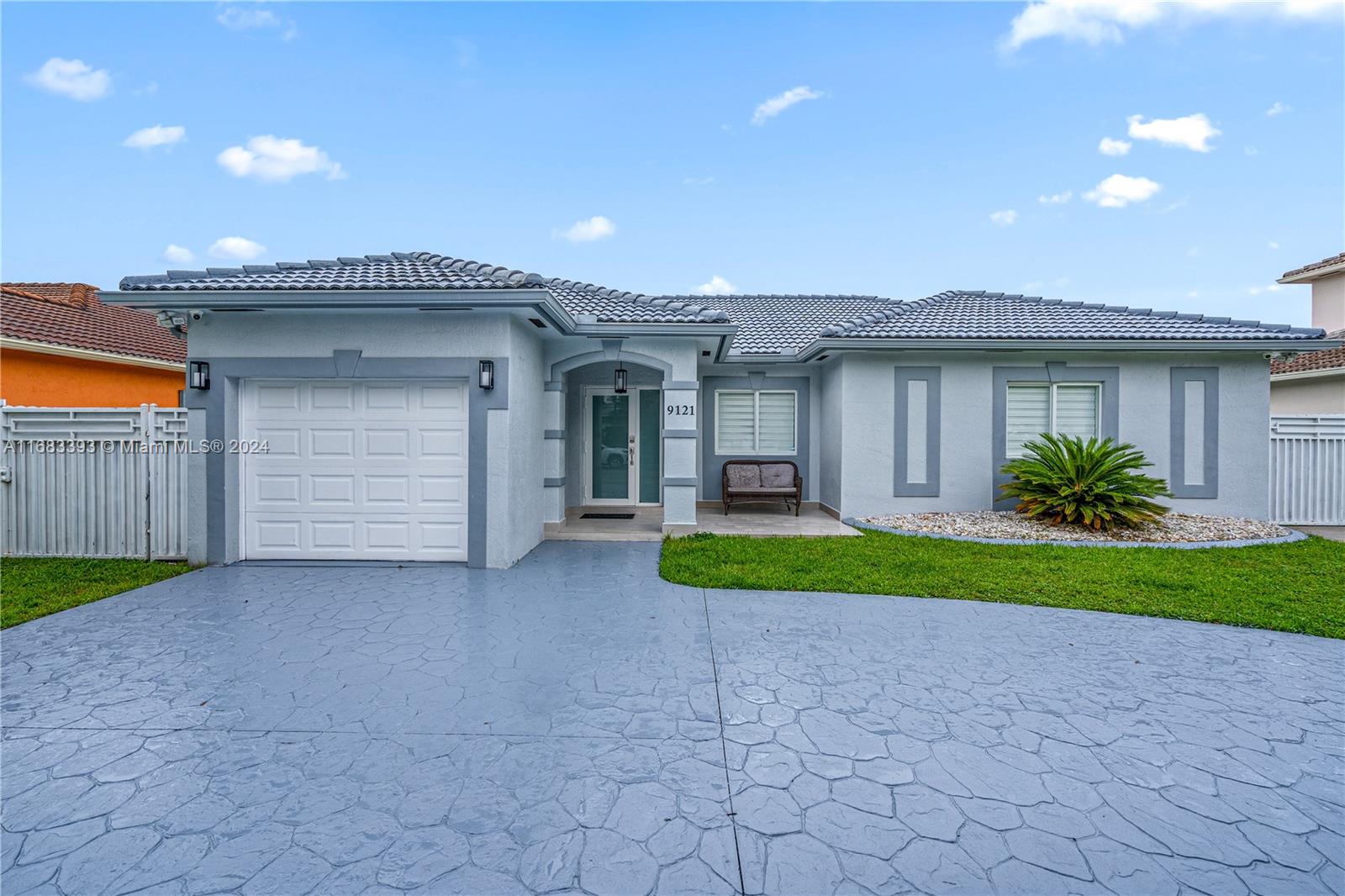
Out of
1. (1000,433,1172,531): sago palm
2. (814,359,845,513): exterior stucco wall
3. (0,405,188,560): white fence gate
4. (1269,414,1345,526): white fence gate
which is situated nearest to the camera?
(0,405,188,560): white fence gate

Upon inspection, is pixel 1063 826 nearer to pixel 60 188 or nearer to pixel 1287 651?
pixel 1287 651

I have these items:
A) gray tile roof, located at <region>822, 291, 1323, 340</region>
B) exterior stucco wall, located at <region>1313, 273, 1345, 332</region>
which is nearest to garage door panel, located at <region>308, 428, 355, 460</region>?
gray tile roof, located at <region>822, 291, 1323, 340</region>

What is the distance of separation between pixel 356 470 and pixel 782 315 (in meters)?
11.9

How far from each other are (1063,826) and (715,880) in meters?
1.52

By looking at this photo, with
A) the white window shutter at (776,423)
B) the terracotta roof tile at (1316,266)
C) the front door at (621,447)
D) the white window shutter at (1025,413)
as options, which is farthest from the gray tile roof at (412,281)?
the terracotta roof tile at (1316,266)

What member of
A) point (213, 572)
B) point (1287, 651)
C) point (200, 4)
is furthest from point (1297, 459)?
point (200, 4)

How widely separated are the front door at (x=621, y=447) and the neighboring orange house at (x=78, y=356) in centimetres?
740

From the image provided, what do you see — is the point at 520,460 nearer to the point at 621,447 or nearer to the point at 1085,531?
the point at 621,447

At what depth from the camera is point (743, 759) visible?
9.82 ft

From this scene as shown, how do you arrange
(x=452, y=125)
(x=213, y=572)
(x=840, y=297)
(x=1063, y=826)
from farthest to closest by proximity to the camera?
(x=840, y=297) < (x=452, y=125) < (x=213, y=572) < (x=1063, y=826)

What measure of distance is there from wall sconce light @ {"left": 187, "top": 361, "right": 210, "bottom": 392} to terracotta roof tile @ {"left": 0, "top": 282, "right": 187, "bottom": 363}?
4293 millimetres

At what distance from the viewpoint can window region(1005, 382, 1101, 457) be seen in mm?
10594

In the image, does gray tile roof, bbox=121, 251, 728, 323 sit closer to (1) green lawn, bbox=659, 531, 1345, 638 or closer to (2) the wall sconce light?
(2) the wall sconce light

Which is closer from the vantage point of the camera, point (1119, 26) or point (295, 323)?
point (295, 323)
